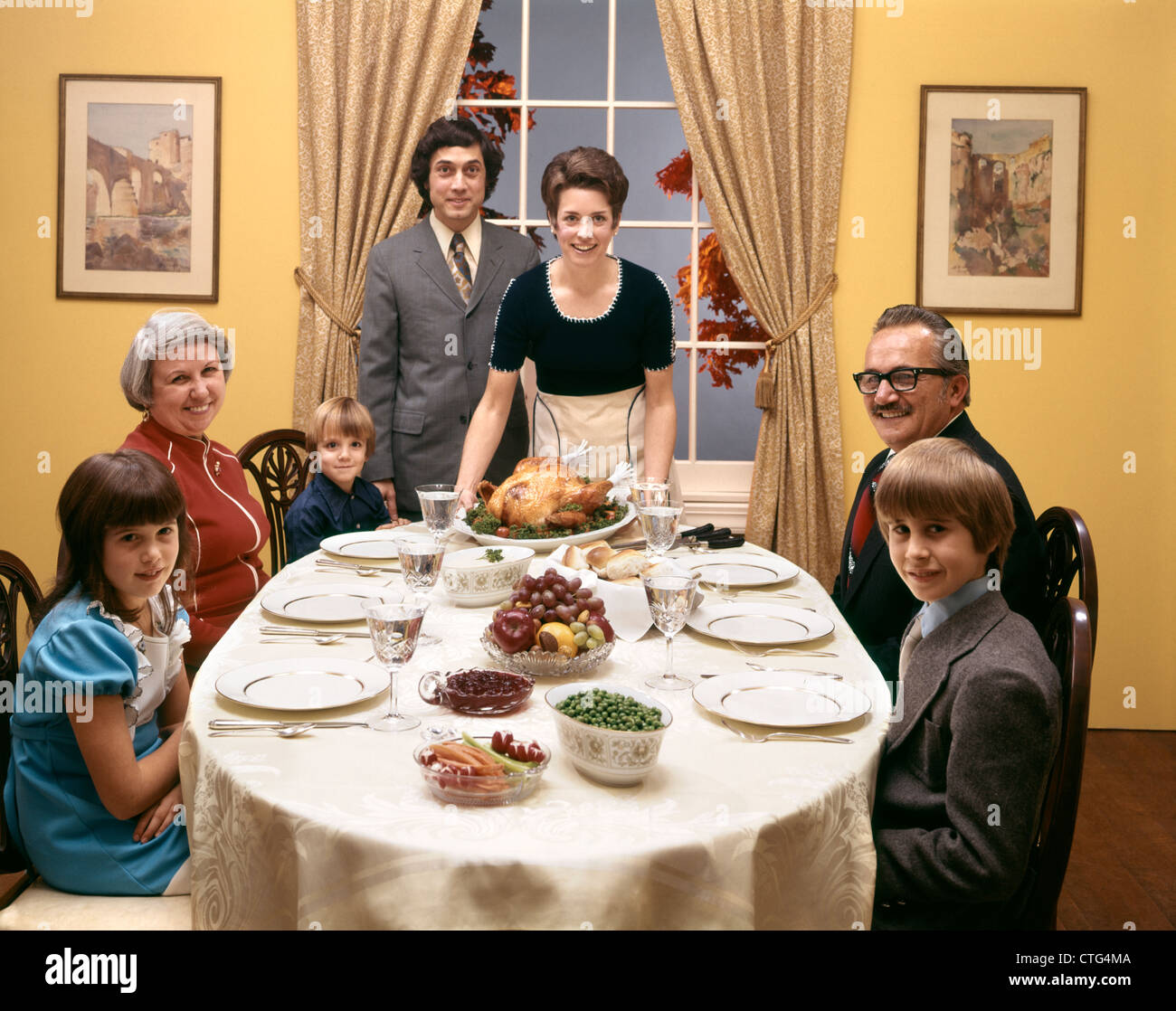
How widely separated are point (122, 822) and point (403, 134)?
283cm

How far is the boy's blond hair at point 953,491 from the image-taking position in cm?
144

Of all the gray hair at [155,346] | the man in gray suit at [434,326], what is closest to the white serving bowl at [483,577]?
the gray hair at [155,346]

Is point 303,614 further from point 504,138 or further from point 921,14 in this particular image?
point 921,14

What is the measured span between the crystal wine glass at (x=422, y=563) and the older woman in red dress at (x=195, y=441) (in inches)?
25.7

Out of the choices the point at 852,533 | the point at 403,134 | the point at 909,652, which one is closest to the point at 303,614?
the point at 909,652

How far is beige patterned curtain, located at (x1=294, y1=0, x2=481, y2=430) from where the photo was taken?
366 centimetres

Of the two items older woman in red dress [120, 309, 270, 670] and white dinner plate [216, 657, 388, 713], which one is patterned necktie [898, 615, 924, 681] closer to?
white dinner plate [216, 657, 388, 713]

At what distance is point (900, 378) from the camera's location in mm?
2006

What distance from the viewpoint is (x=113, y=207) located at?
12.3 feet

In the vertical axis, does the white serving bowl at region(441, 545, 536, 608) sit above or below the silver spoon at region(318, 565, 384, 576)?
above

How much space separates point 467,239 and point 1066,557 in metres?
2.13

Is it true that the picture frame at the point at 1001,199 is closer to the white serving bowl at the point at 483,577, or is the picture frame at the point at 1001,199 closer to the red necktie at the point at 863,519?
the red necktie at the point at 863,519

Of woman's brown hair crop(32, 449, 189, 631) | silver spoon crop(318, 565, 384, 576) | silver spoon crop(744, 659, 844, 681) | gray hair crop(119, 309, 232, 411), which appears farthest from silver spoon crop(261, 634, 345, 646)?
gray hair crop(119, 309, 232, 411)

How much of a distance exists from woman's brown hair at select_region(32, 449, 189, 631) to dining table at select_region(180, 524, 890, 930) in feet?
0.79
